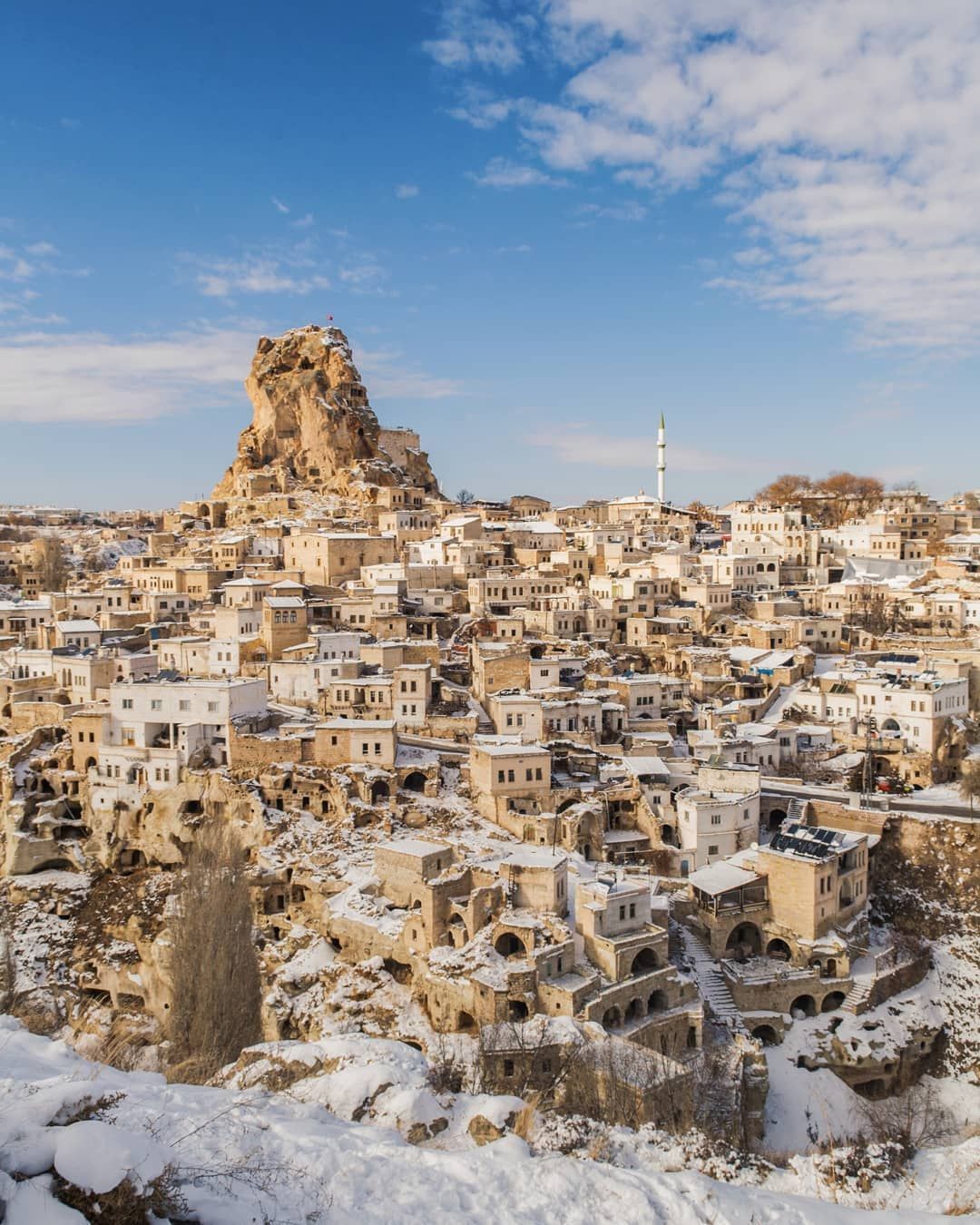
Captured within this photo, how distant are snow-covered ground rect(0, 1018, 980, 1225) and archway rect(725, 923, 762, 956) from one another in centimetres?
1380

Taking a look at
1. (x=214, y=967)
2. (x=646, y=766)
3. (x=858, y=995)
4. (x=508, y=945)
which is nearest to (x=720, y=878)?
(x=858, y=995)

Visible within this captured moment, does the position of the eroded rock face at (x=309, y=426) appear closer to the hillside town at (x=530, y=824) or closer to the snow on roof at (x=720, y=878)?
the hillside town at (x=530, y=824)

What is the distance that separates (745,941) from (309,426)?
5750cm

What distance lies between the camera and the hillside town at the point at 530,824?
18.2 metres

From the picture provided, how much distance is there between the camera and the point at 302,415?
234 feet

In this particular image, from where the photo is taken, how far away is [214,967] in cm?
1884

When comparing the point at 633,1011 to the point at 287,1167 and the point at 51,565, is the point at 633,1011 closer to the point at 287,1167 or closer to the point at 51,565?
the point at 287,1167

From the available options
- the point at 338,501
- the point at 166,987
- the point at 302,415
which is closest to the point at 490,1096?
the point at 166,987

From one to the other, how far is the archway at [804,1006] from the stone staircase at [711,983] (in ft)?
5.65

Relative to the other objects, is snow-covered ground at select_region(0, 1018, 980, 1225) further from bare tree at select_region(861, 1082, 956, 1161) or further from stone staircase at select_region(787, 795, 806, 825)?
stone staircase at select_region(787, 795, 806, 825)

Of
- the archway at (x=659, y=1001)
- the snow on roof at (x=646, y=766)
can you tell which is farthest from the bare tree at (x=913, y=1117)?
the snow on roof at (x=646, y=766)

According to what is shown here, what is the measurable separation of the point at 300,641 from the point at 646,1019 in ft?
75.7

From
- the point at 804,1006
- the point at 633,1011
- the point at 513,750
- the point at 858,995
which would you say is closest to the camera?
the point at 633,1011

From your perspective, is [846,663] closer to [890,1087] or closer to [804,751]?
[804,751]
